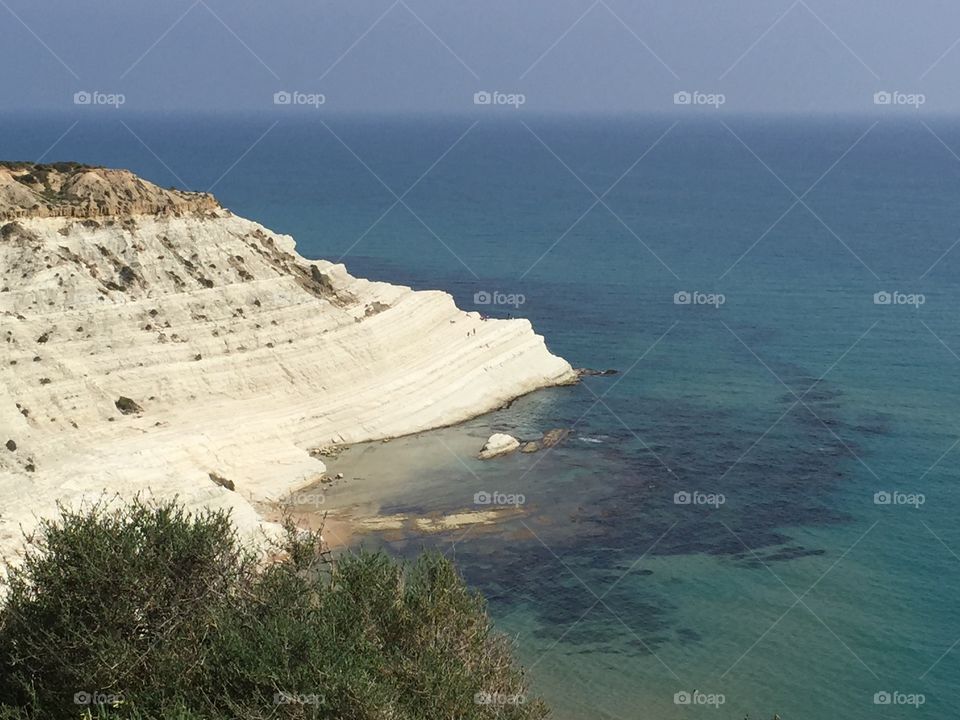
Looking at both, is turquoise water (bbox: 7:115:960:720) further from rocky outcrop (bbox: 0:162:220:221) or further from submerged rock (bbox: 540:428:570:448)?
rocky outcrop (bbox: 0:162:220:221)

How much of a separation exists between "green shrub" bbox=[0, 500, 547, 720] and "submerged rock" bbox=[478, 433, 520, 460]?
21690 millimetres

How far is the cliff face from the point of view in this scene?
37.9 metres

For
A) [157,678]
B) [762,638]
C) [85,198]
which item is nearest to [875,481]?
[762,638]

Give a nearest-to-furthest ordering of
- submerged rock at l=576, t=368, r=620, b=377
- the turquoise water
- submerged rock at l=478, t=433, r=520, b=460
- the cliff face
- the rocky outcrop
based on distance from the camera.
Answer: the turquoise water → the cliff face → the rocky outcrop → submerged rock at l=478, t=433, r=520, b=460 → submerged rock at l=576, t=368, r=620, b=377

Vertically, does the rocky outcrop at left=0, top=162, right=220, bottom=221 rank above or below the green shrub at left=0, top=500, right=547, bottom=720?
above

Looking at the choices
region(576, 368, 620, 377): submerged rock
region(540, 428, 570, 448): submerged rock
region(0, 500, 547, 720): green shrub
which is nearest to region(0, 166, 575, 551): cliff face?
region(576, 368, 620, 377): submerged rock

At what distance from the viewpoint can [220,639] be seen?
19.3 meters

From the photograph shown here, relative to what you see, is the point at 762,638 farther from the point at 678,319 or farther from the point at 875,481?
the point at 678,319

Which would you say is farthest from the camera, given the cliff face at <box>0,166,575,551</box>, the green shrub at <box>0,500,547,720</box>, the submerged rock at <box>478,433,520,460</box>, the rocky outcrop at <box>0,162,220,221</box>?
the submerged rock at <box>478,433,520,460</box>

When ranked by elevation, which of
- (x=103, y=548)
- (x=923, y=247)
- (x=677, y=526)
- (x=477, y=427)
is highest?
(x=923, y=247)

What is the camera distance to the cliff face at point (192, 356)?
37.9 meters

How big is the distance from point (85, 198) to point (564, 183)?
12021cm

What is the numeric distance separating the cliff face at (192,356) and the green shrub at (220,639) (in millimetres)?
13130

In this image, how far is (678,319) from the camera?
69.6 metres
